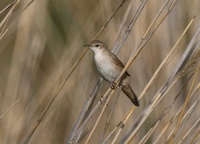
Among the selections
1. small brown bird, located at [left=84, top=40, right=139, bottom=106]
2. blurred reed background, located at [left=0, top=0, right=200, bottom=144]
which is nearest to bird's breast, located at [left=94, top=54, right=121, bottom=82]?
small brown bird, located at [left=84, top=40, right=139, bottom=106]

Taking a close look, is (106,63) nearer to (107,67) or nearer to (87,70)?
(107,67)

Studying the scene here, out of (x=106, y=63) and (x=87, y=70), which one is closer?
(x=106, y=63)

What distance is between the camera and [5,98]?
3449 millimetres

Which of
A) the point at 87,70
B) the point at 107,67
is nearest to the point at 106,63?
the point at 107,67

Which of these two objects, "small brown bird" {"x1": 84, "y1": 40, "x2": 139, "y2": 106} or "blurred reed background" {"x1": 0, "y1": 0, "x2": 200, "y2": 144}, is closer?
"small brown bird" {"x1": 84, "y1": 40, "x2": 139, "y2": 106}

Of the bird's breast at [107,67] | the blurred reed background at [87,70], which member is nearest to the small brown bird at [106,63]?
the bird's breast at [107,67]

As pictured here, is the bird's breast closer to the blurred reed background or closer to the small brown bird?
the small brown bird

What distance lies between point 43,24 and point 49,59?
815 mm

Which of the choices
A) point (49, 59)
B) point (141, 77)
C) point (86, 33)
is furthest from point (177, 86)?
point (49, 59)

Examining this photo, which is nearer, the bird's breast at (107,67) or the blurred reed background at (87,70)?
the bird's breast at (107,67)

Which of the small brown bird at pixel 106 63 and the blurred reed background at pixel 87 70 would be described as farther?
the blurred reed background at pixel 87 70

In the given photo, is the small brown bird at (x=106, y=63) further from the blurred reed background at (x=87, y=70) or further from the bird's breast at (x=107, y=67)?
the blurred reed background at (x=87, y=70)

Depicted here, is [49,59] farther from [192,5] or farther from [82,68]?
[192,5]

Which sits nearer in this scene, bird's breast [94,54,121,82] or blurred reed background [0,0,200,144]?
bird's breast [94,54,121,82]
